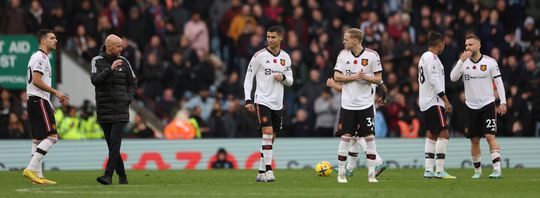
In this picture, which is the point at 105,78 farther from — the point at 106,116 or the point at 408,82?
the point at 408,82

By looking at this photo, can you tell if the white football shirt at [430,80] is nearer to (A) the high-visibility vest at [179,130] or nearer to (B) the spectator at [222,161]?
(B) the spectator at [222,161]

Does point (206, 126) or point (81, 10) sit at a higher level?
point (81, 10)

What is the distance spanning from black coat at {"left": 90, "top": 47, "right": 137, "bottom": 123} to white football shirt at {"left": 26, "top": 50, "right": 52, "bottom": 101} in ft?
3.22

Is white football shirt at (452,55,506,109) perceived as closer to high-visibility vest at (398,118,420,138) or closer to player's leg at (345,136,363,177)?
player's leg at (345,136,363,177)

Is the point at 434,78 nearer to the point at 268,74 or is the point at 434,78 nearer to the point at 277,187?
the point at 268,74

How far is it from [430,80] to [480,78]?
928mm

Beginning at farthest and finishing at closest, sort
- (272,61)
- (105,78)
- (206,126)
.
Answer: (206,126) → (272,61) → (105,78)

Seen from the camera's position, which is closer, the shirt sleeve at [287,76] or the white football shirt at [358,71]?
the white football shirt at [358,71]

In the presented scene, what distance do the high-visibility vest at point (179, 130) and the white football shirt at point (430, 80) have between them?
32.4 ft

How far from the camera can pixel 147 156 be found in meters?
28.0

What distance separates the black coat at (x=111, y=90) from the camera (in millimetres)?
18828

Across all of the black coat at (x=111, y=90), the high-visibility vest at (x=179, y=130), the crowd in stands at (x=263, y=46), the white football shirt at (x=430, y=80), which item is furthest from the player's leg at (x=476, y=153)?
the high-visibility vest at (x=179, y=130)

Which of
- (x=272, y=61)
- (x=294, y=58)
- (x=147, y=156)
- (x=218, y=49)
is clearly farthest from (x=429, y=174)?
(x=218, y=49)

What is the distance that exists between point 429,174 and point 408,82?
1015cm
